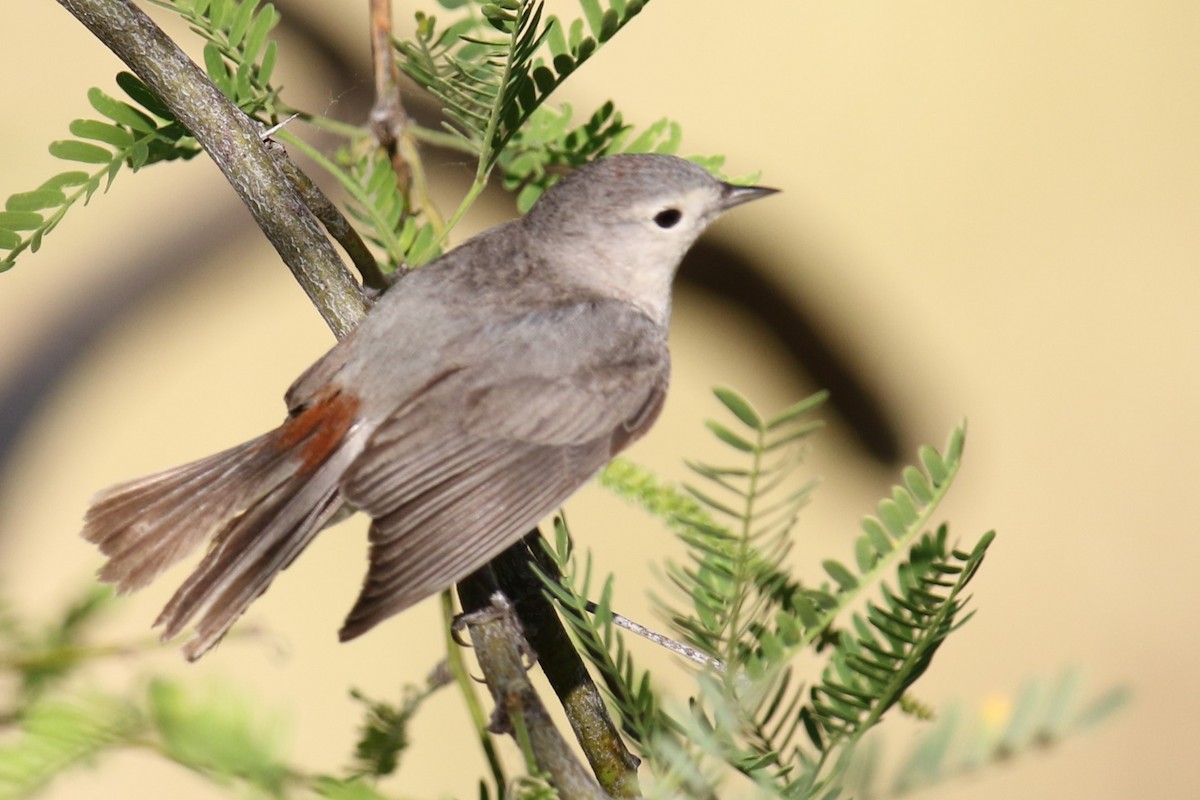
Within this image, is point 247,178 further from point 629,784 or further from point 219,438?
point 219,438

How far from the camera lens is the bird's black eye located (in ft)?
7.06

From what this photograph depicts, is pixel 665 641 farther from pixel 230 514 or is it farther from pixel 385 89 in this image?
pixel 385 89

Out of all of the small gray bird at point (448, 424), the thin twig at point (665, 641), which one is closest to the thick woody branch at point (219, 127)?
the small gray bird at point (448, 424)

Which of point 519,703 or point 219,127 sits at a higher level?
point 219,127

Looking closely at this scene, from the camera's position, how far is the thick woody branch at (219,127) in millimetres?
1277

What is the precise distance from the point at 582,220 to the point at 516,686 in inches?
50.4

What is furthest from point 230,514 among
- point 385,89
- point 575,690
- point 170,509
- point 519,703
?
point 519,703

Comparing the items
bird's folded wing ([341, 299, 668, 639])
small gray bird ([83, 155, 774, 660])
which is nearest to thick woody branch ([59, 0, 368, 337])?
small gray bird ([83, 155, 774, 660])

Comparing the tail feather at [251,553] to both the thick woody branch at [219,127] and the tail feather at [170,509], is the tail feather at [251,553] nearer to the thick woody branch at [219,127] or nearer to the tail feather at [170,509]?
the tail feather at [170,509]

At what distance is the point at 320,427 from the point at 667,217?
75cm

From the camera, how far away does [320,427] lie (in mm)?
1852

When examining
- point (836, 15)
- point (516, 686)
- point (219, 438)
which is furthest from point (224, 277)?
point (516, 686)

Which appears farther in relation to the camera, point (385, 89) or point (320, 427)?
point (320, 427)

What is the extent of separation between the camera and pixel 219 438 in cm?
Answer: 392
